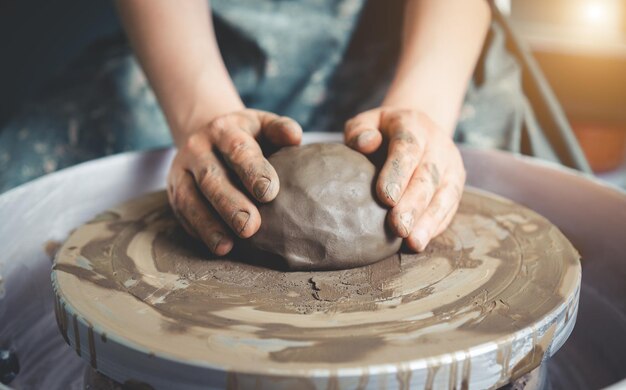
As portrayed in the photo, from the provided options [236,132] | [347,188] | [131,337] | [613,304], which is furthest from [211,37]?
[613,304]

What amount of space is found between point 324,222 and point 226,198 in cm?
15

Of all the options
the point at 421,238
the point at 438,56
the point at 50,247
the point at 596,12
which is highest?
the point at 438,56

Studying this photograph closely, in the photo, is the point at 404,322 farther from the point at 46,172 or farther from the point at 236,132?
the point at 46,172

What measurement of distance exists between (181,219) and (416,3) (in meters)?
0.83

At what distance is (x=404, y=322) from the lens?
2.35ft

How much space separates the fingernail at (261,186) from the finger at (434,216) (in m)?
0.23

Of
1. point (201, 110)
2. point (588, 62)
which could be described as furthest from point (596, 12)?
point (201, 110)

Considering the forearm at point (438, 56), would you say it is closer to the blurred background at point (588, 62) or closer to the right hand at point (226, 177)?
the right hand at point (226, 177)

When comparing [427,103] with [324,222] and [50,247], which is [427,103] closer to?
[324,222]

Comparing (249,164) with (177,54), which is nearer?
(249,164)

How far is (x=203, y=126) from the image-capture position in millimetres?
1036

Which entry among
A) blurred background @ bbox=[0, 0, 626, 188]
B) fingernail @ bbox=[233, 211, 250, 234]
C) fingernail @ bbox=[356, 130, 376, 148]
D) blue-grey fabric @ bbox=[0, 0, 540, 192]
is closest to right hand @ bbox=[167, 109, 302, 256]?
fingernail @ bbox=[233, 211, 250, 234]

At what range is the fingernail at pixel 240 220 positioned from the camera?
0.83 meters

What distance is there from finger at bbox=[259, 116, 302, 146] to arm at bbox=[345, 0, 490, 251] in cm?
10
